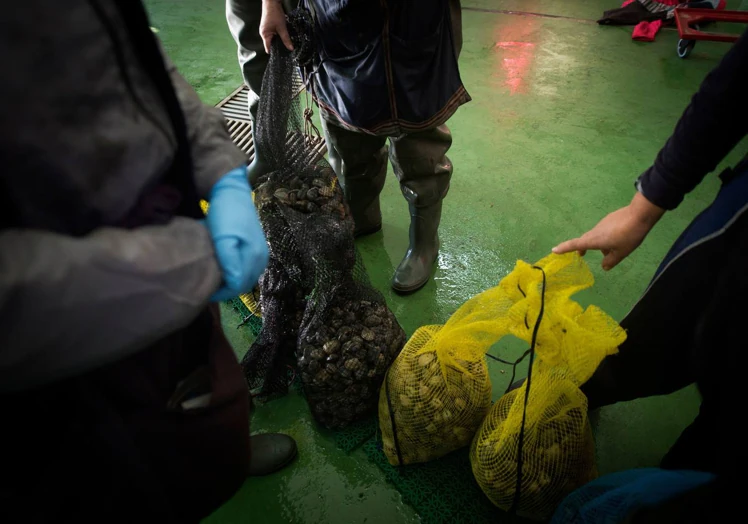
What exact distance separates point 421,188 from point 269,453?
105 cm

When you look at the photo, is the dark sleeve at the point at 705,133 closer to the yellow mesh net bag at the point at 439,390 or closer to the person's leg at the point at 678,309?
the person's leg at the point at 678,309

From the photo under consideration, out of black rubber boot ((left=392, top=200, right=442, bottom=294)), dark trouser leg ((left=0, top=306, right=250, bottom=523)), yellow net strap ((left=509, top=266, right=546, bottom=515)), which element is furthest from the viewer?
black rubber boot ((left=392, top=200, right=442, bottom=294))

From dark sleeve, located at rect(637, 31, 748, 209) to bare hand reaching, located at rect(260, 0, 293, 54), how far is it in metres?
1.03

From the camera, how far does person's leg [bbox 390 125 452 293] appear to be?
148 centimetres

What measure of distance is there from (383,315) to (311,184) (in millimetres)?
480

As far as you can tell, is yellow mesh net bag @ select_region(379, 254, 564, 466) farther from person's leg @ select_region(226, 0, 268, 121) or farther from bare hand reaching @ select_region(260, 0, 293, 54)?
person's leg @ select_region(226, 0, 268, 121)

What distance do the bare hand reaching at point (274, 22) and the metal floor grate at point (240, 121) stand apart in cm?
84

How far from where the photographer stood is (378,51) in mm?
1159

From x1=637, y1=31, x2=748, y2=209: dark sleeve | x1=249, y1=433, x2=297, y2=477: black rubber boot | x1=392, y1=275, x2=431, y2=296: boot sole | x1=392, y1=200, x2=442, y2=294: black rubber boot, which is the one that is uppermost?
x1=637, y1=31, x2=748, y2=209: dark sleeve

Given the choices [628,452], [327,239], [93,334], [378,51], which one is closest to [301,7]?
[378,51]

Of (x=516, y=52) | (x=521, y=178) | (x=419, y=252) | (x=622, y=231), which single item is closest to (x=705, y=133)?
(x=622, y=231)

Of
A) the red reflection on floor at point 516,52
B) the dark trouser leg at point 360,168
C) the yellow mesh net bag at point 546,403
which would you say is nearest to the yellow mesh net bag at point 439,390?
the yellow mesh net bag at point 546,403

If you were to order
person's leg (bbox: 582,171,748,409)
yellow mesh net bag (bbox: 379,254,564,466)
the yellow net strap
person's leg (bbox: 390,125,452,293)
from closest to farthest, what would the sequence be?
person's leg (bbox: 582,171,748,409), the yellow net strap, yellow mesh net bag (bbox: 379,254,564,466), person's leg (bbox: 390,125,452,293)

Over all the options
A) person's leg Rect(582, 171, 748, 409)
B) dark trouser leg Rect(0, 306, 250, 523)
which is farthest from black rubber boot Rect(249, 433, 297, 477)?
person's leg Rect(582, 171, 748, 409)
